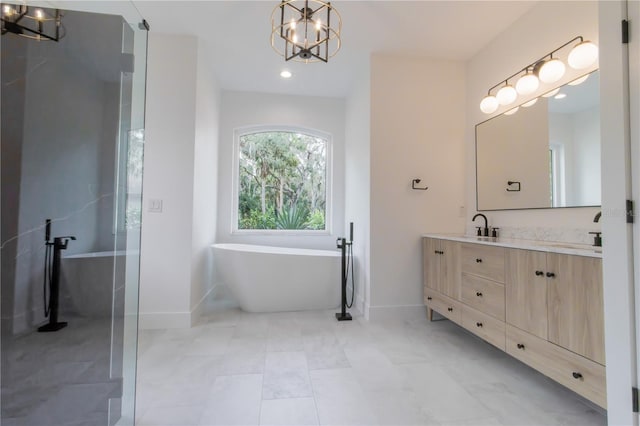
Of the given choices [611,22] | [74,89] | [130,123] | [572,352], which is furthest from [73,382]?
[611,22]

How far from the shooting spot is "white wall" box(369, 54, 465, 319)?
9.05 ft

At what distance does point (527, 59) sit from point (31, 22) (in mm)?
3367

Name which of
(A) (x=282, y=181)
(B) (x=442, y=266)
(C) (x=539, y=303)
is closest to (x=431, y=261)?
(B) (x=442, y=266)

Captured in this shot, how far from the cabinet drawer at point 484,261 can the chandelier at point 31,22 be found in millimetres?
3039

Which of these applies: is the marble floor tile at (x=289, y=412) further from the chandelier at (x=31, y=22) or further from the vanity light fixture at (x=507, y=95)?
the vanity light fixture at (x=507, y=95)

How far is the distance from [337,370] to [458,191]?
2125mm

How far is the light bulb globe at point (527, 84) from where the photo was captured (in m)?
2.11

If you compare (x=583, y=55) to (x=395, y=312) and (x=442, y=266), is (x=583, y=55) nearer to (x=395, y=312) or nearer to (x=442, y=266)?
(x=442, y=266)

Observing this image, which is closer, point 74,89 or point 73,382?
point 73,382

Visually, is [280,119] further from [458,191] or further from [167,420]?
[167,420]

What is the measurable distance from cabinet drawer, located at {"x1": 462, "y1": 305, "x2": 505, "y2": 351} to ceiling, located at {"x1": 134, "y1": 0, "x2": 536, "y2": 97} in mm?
2376

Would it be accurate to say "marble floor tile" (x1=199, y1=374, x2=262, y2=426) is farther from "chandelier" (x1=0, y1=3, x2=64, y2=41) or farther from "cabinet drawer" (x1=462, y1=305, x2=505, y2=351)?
"chandelier" (x1=0, y1=3, x2=64, y2=41)

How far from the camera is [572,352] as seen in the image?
1.37 m

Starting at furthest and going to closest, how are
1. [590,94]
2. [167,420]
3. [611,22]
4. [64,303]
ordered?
1. [590,94]
2. [64,303]
3. [167,420]
4. [611,22]
